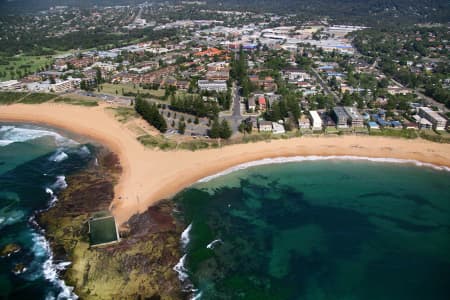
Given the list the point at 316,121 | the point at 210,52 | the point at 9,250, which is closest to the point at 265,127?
the point at 316,121

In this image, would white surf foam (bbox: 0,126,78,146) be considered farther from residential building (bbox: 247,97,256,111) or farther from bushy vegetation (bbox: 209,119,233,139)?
residential building (bbox: 247,97,256,111)

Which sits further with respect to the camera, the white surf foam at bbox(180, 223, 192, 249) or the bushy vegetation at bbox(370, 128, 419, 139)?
the bushy vegetation at bbox(370, 128, 419, 139)

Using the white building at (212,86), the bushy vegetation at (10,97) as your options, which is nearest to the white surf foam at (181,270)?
the white building at (212,86)

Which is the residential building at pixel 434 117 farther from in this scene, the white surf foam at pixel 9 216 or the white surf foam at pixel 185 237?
the white surf foam at pixel 9 216

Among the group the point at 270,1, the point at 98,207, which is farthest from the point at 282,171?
the point at 270,1

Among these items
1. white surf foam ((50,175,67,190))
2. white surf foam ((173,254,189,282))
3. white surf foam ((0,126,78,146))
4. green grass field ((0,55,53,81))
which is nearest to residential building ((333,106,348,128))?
white surf foam ((173,254,189,282))

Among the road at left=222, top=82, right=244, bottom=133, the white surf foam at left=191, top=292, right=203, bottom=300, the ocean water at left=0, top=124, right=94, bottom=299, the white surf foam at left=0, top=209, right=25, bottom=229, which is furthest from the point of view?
the road at left=222, top=82, right=244, bottom=133
